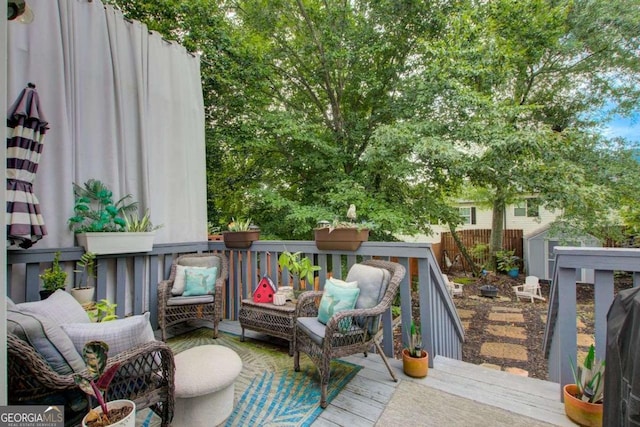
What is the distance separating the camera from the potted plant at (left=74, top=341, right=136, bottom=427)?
99cm

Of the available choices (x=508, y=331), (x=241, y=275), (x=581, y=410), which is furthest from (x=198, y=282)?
(x=508, y=331)

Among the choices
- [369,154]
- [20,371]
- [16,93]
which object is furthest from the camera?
[369,154]

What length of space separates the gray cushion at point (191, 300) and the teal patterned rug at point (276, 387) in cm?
41

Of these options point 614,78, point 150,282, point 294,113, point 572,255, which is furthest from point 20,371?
point 614,78

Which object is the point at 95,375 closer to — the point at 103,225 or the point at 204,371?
the point at 204,371

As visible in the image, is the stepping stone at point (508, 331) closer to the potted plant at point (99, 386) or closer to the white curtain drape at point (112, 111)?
the white curtain drape at point (112, 111)

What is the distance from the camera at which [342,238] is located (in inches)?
102

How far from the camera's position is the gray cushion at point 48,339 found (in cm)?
112

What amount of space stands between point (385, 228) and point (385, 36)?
12.6 feet

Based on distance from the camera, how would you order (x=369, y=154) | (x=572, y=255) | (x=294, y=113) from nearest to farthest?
(x=572, y=255) < (x=369, y=154) < (x=294, y=113)

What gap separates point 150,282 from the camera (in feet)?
10.3

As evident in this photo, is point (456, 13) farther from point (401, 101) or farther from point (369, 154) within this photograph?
point (369, 154)

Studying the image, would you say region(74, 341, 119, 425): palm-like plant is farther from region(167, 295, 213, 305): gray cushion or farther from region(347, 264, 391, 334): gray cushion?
region(167, 295, 213, 305): gray cushion

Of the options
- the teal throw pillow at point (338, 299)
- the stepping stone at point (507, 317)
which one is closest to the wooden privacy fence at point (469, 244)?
the stepping stone at point (507, 317)
